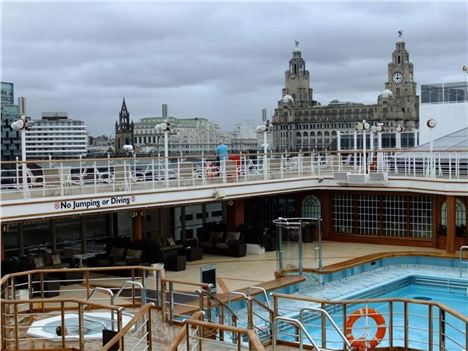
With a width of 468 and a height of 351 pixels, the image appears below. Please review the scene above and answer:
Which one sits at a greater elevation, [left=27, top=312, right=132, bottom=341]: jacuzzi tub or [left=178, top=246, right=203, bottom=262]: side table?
[left=27, top=312, right=132, bottom=341]: jacuzzi tub

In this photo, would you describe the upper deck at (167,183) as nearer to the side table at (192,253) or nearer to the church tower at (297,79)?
the side table at (192,253)

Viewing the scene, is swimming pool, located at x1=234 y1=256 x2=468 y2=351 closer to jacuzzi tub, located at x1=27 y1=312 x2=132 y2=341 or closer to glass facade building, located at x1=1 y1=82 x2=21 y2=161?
jacuzzi tub, located at x1=27 y1=312 x2=132 y2=341

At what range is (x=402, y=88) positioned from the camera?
16488 centimetres

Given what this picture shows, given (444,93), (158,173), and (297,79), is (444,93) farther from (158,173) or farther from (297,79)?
(297,79)

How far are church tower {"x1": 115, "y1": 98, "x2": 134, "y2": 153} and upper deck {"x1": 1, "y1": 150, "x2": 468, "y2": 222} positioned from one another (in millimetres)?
112976

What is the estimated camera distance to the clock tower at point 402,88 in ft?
529

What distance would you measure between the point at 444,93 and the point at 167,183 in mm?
21247

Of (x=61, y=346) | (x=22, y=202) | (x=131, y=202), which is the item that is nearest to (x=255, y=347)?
(x=61, y=346)

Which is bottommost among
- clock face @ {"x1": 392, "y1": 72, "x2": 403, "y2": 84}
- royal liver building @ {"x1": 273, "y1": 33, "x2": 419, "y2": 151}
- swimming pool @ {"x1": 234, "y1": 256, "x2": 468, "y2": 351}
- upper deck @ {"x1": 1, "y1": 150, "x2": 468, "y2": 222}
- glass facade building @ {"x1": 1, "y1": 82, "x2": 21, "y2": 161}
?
swimming pool @ {"x1": 234, "y1": 256, "x2": 468, "y2": 351}

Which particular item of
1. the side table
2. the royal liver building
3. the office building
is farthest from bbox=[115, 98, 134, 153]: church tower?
the side table

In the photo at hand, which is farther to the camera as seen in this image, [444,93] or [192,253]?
[444,93]

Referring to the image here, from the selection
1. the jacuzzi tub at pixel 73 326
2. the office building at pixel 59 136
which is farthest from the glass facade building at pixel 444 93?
the office building at pixel 59 136

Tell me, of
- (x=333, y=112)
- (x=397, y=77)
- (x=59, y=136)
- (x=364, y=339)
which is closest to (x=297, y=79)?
(x=333, y=112)

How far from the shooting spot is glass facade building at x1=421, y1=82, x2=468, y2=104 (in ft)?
109
